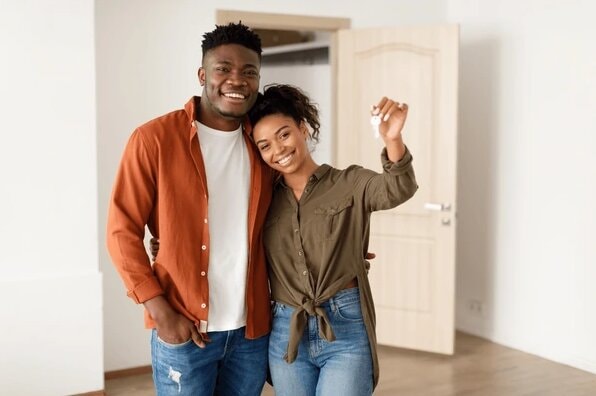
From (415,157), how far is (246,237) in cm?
295

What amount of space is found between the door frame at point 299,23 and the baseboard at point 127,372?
1.79 m

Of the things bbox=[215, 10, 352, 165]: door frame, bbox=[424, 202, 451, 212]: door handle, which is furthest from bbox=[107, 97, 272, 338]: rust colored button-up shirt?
bbox=[424, 202, 451, 212]: door handle

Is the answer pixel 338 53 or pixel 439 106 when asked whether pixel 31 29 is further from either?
pixel 439 106

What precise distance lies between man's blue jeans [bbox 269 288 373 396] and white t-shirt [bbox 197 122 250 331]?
0.50 feet

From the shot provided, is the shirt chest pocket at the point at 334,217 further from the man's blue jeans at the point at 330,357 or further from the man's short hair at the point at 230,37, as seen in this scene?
the man's short hair at the point at 230,37

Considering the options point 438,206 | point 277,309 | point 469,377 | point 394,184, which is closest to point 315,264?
point 277,309

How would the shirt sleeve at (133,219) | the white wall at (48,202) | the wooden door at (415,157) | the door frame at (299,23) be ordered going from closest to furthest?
the shirt sleeve at (133,219) → the white wall at (48,202) → the door frame at (299,23) → the wooden door at (415,157)

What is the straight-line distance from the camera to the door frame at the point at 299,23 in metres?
4.60

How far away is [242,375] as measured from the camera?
2107mm

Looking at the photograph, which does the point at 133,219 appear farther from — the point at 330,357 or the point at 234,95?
the point at 330,357

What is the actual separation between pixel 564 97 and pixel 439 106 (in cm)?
73

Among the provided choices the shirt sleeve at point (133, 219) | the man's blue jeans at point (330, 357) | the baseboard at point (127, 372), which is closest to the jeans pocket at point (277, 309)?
the man's blue jeans at point (330, 357)

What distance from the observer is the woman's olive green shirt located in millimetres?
2018

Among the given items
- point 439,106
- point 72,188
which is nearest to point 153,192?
point 72,188
